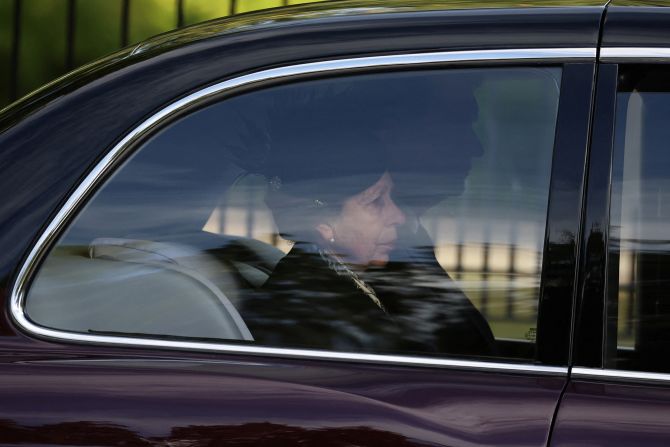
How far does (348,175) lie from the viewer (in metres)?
1.89

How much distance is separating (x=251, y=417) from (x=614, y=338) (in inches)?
22.2

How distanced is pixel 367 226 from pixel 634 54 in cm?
50

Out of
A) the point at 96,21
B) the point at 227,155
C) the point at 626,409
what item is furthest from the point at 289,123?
the point at 96,21

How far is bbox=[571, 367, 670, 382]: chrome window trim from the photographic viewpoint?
5.74ft

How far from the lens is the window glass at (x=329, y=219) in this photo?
184 centimetres

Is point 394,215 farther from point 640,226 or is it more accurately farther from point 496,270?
point 640,226

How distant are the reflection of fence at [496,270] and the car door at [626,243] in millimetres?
88

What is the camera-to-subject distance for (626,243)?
180 centimetres

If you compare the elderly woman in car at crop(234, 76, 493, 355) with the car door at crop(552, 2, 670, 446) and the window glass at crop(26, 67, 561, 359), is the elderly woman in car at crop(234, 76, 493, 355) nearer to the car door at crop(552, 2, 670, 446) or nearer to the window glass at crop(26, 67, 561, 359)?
the window glass at crop(26, 67, 561, 359)

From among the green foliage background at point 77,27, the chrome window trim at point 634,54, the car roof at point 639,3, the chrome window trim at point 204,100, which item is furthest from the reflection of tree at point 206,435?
the green foliage background at point 77,27

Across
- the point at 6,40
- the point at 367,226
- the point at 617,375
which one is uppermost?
the point at 6,40

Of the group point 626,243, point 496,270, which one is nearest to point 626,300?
point 626,243

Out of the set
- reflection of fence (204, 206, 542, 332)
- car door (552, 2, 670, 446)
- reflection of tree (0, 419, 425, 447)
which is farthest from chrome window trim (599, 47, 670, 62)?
reflection of tree (0, 419, 425, 447)

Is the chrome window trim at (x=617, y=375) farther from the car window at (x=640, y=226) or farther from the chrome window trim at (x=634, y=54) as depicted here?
the chrome window trim at (x=634, y=54)
